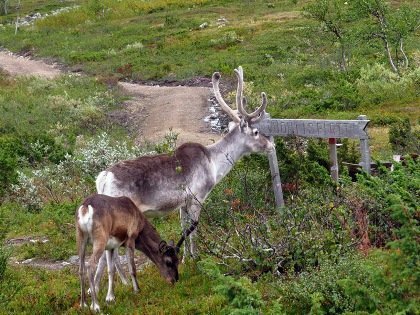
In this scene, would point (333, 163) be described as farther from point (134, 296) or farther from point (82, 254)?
point (82, 254)

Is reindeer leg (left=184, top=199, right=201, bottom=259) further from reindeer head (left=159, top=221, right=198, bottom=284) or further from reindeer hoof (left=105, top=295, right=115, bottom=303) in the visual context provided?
reindeer hoof (left=105, top=295, right=115, bottom=303)

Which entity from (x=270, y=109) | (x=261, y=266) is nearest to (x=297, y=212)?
(x=261, y=266)

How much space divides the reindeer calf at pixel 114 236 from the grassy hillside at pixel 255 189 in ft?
1.02

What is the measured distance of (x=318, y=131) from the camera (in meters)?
12.0

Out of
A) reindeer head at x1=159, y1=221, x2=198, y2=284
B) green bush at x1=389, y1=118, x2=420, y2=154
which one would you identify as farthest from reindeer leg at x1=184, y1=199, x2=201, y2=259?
green bush at x1=389, y1=118, x2=420, y2=154

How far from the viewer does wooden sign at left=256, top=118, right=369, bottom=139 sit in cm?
1160

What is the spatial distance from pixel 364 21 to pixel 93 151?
82.0 ft

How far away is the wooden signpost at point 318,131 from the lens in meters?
11.6

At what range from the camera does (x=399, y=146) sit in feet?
52.0

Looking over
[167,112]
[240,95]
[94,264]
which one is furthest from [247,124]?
[167,112]

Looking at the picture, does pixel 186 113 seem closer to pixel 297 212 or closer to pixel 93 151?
pixel 93 151

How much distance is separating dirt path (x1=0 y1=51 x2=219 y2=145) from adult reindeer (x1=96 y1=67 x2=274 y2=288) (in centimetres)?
892

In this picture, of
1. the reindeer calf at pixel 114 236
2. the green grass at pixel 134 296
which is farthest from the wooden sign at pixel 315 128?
the reindeer calf at pixel 114 236

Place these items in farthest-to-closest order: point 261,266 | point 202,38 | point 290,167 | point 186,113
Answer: point 202,38, point 186,113, point 290,167, point 261,266
